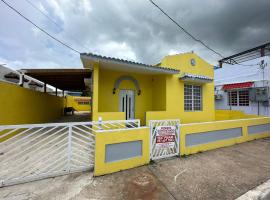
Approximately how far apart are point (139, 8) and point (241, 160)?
7897mm

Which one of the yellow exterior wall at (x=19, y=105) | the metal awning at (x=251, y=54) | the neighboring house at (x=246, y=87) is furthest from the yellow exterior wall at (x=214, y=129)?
the metal awning at (x=251, y=54)

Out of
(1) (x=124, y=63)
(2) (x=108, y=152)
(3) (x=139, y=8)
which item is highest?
(3) (x=139, y=8)

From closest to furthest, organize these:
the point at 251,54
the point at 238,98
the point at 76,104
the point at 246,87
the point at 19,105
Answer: the point at 19,105
the point at 246,87
the point at 238,98
the point at 251,54
the point at 76,104

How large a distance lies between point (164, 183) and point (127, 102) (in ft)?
20.3

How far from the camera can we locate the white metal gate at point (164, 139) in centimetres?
491

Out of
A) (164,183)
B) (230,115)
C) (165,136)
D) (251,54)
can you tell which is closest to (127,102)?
(165,136)

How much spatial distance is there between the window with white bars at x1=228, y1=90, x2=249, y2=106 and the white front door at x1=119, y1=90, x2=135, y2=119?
12600 mm

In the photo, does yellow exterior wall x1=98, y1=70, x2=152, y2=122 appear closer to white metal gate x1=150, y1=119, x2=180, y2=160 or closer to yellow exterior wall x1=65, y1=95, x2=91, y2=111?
white metal gate x1=150, y1=119, x2=180, y2=160

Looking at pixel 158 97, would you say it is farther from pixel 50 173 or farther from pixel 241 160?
pixel 50 173

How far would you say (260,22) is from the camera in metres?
7.98

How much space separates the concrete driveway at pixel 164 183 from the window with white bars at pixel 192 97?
5374 millimetres

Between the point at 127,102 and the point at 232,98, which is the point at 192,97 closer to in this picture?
the point at 127,102

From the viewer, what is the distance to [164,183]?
3.59m

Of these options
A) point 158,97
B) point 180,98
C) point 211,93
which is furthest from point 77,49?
point 211,93
